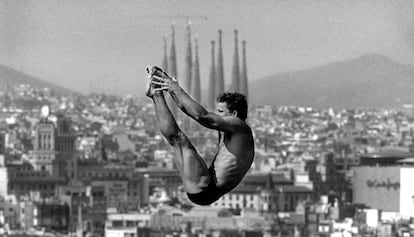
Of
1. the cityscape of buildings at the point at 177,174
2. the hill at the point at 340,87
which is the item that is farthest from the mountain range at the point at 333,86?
the cityscape of buildings at the point at 177,174

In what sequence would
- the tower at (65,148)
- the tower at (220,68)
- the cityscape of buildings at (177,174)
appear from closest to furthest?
the cityscape of buildings at (177,174) → the tower at (65,148) → the tower at (220,68)

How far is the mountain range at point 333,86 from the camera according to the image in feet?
109

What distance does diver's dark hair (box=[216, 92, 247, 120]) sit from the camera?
7.54 feet

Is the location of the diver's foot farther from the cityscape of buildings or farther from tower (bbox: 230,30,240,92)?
tower (bbox: 230,30,240,92)

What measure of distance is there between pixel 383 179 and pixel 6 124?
35.4ft

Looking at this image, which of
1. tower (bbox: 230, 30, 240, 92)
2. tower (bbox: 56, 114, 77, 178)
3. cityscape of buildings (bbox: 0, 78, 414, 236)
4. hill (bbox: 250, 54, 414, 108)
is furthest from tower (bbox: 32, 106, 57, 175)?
hill (bbox: 250, 54, 414, 108)

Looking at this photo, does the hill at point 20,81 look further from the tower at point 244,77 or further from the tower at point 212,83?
the tower at point 244,77

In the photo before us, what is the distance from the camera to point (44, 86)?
4400 centimetres

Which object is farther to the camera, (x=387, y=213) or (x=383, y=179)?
(x=383, y=179)

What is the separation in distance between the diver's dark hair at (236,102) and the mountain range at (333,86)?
26077 millimetres

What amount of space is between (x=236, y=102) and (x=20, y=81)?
37144 millimetres

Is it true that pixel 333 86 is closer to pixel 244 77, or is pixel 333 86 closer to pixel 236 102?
pixel 244 77

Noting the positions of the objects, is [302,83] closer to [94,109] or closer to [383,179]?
[383,179]

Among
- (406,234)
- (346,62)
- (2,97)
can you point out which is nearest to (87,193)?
(2,97)
